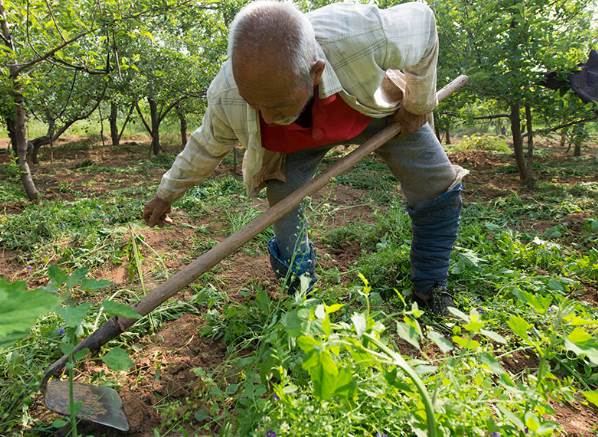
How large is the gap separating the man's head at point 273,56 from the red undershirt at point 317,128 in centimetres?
27

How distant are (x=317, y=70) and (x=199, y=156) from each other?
733 mm

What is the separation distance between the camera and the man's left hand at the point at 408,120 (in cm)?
197

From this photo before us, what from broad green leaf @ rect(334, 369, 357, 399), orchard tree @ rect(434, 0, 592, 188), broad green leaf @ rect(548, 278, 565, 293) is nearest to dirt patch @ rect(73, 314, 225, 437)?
broad green leaf @ rect(334, 369, 357, 399)

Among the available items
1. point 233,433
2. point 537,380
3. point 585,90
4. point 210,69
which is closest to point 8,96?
point 210,69

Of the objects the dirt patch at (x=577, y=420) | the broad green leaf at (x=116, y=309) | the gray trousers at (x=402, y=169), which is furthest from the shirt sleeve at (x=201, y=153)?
the dirt patch at (x=577, y=420)

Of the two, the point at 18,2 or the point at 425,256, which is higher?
the point at 18,2

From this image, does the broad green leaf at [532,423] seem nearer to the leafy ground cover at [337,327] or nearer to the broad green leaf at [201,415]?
the leafy ground cover at [337,327]

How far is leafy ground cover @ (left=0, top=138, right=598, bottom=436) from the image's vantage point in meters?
1.08

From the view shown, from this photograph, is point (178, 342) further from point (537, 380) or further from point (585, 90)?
point (585, 90)

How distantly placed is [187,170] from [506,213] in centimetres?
354

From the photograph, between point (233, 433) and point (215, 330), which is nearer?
point (233, 433)

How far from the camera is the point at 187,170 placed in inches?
75.9

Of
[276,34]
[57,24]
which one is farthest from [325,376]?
[57,24]

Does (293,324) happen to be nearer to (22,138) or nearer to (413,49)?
(413,49)
